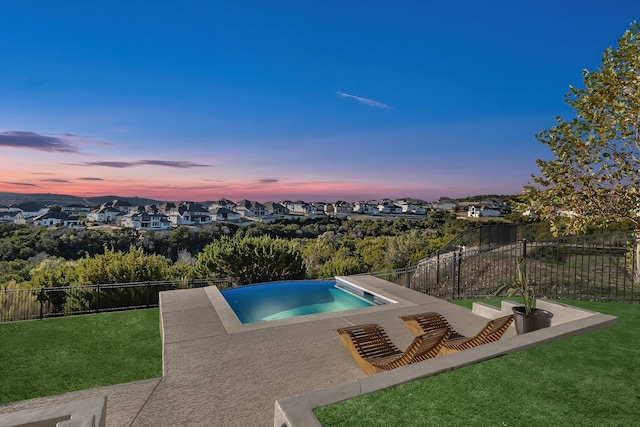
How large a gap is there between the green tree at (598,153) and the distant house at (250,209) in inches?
3328

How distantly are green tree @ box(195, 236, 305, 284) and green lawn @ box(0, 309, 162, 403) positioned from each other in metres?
4.66

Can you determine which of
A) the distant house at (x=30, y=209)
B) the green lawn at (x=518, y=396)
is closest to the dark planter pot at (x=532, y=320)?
the green lawn at (x=518, y=396)

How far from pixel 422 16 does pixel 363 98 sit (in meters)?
6.80

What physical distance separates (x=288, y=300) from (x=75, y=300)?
6.35m

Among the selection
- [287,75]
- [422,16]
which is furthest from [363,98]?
[422,16]

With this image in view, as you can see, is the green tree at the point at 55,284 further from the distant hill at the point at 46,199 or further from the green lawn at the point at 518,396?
the distant hill at the point at 46,199

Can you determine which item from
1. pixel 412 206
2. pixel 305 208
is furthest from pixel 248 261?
pixel 412 206

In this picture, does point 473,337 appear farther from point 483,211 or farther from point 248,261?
point 483,211

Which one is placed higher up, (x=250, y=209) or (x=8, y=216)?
(x=250, y=209)

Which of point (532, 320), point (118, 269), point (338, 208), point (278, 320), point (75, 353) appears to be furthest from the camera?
point (338, 208)

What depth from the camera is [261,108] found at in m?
21.7

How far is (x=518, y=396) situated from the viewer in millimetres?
3910

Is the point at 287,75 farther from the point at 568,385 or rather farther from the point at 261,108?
the point at 568,385

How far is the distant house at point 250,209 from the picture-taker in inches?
3809
